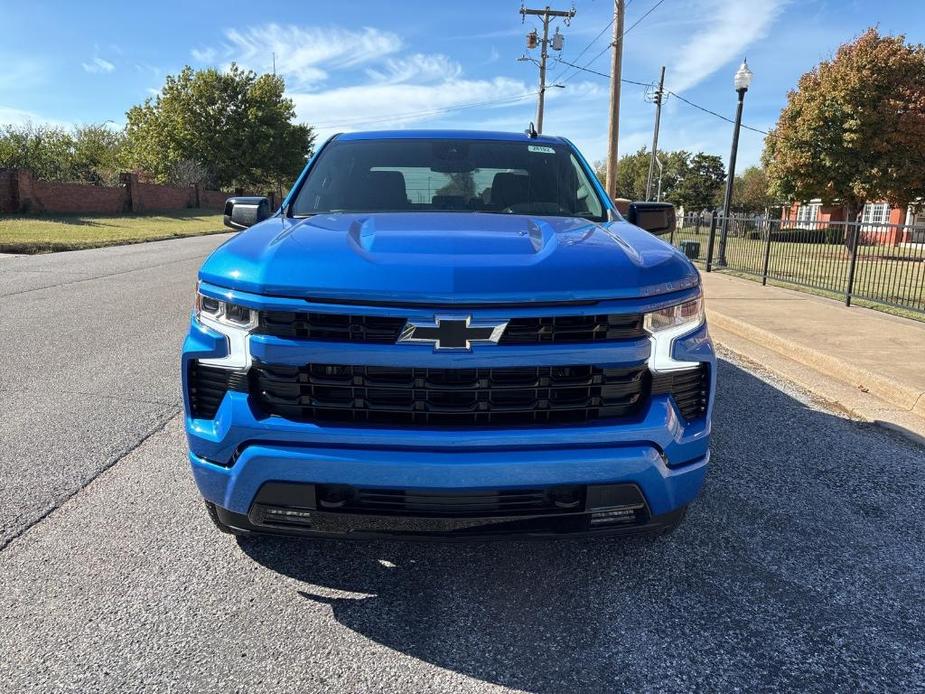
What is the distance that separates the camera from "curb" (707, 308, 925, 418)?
17.0 feet

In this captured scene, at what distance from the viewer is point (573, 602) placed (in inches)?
100

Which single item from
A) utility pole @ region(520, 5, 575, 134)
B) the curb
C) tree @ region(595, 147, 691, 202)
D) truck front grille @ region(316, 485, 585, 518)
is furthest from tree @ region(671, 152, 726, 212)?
truck front grille @ region(316, 485, 585, 518)

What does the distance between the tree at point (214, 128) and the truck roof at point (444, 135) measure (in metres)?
53.9

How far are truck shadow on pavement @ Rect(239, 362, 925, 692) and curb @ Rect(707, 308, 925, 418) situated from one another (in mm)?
1910

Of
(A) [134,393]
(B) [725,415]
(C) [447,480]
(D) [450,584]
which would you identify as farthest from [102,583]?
(B) [725,415]

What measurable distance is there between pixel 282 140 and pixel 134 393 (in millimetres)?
57042

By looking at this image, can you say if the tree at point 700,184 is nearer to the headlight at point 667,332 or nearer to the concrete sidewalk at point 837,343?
the concrete sidewalk at point 837,343

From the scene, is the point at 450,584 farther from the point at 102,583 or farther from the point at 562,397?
the point at 102,583

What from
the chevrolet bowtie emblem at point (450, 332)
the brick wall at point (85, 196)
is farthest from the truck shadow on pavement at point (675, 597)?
the brick wall at point (85, 196)

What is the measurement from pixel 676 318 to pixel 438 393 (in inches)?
34.6

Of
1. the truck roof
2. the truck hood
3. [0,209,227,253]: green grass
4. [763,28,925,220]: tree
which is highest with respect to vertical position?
[763,28,925,220]: tree

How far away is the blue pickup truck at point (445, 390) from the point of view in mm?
2146

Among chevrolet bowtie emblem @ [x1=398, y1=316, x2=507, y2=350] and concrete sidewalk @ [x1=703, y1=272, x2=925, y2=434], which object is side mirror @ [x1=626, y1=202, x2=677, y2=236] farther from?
concrete sidewalk @ [x1=703, y1=272, x2=925, y2=434]

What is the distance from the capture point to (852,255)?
10.1m
